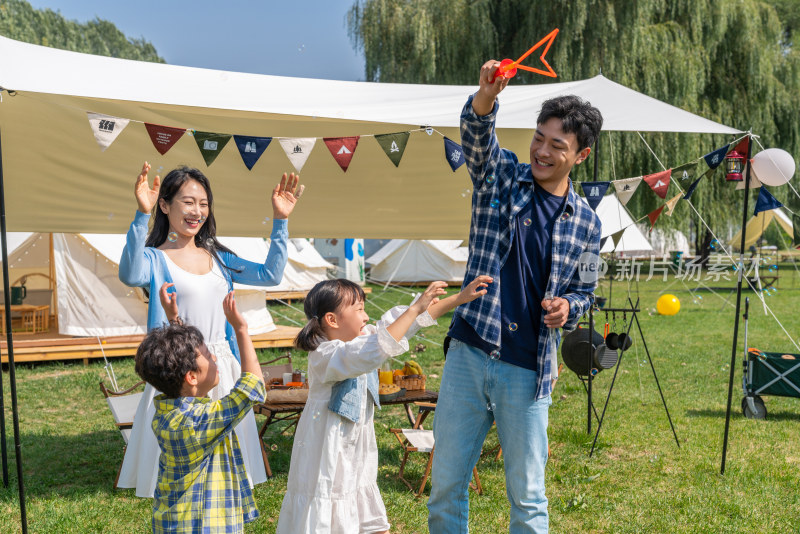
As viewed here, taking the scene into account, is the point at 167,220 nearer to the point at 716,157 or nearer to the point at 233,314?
the point at 233,314

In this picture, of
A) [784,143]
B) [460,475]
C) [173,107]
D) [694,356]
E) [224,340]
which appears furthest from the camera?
[784,143]

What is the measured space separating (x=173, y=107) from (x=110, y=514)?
8.06 ft

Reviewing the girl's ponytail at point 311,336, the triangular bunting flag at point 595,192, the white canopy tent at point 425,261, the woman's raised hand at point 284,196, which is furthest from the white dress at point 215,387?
the white canopy tent at point 425,261

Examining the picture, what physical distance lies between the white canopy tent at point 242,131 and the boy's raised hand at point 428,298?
2.13m

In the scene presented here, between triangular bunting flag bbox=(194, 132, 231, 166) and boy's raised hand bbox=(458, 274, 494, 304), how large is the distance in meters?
2.18

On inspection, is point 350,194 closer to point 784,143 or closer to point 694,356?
point 694,356

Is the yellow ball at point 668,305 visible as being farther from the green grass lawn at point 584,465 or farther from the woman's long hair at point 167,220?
the woman's long hair at point 167,220

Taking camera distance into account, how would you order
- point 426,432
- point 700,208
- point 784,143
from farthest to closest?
point 784,143 < point 700,208 < point 426,432

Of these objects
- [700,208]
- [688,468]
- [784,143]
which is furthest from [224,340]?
[784,143]

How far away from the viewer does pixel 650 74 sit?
514 inches

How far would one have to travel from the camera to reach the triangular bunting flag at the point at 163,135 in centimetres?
373

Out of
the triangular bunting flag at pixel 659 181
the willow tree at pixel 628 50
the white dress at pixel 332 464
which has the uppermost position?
the willow tree at pixel 628 50

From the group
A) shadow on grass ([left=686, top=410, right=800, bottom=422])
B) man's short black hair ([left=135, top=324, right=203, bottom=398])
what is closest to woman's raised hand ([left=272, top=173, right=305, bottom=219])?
man's short black hair ([left=135, top=324, right=203, bottom=398])

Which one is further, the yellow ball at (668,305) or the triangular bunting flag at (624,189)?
the yellow ball at (668,305)
